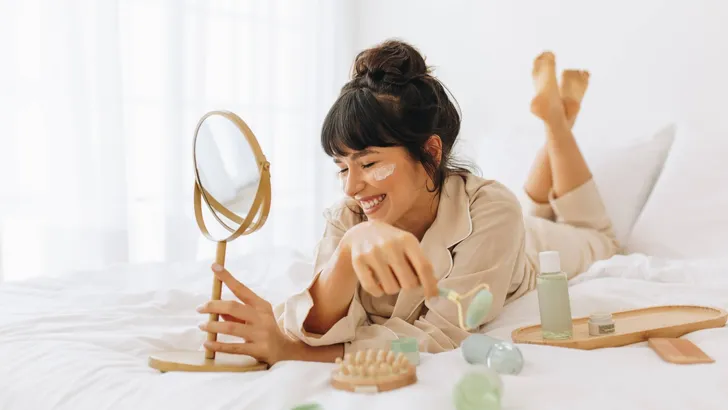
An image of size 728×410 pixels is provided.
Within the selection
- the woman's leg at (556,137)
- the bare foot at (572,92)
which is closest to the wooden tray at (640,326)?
the woman's leg at (556,137)

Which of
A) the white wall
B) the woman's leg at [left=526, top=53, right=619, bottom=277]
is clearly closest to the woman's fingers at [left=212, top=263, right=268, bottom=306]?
the woman's leg at [left=526, top=53, right=619, bottom=277]

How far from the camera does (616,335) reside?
42.5 inches

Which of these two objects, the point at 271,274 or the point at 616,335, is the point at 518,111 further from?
the point at 616,335

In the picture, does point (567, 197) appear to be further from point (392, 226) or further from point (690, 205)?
point (392, 226)

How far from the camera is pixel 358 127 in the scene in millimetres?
1257

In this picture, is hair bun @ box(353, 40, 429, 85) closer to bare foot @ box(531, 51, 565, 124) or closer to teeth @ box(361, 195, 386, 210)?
teeth @ box(361, 195, 386, 210)

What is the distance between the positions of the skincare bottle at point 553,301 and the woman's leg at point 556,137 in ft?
3.42

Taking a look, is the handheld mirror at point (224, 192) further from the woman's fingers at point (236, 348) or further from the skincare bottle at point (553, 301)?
the skincare bottle at point (553, 301)

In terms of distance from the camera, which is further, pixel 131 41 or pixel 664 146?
pixel 131 41

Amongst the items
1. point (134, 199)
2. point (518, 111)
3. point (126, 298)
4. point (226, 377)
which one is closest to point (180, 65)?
point (134, 199)

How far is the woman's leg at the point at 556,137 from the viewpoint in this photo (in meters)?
2.14

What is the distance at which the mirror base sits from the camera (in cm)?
104

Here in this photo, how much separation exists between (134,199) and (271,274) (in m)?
1.17

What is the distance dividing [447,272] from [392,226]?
0.93ft
